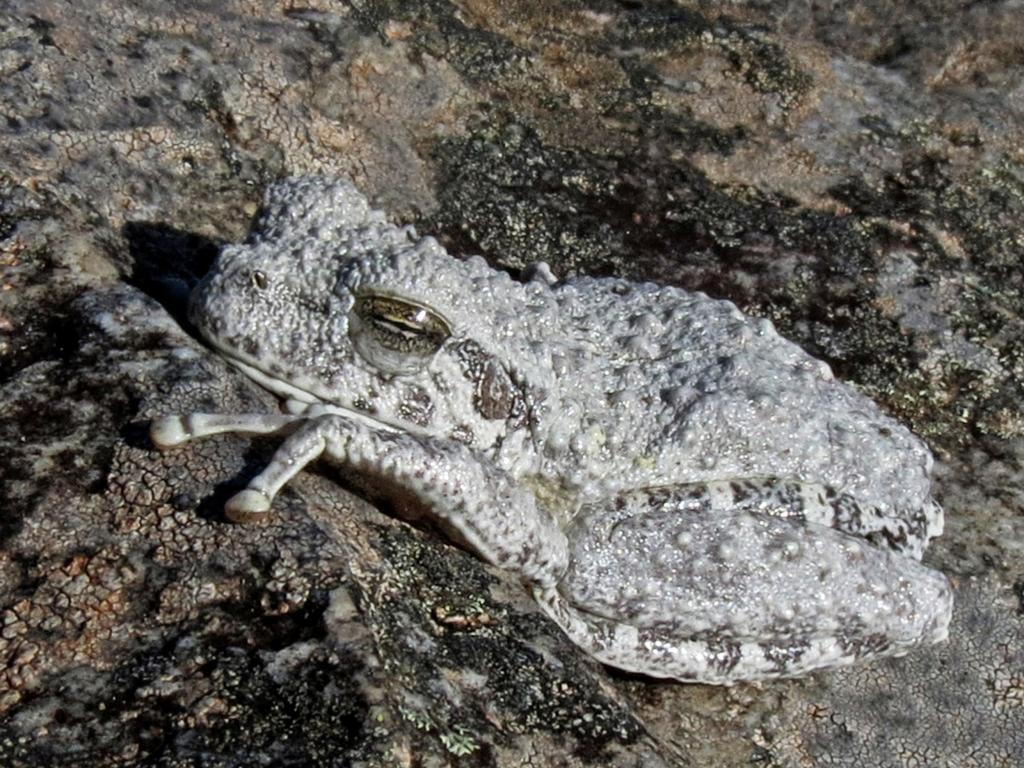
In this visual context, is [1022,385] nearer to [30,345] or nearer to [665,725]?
[665,725]

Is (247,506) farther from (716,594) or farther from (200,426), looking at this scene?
(716,594)

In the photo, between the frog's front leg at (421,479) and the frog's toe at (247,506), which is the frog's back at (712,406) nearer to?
the frog's front leg at (421,479)

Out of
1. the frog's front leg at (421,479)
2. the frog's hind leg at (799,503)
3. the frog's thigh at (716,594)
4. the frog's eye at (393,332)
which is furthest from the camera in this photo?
the frog's hind leg at (799,503)

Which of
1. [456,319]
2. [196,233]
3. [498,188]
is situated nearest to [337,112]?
[498,188]

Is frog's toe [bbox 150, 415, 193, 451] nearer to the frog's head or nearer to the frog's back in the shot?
the frog's head

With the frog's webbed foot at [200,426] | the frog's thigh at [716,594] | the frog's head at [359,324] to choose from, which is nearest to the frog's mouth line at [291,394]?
the frog's head at [359,324]

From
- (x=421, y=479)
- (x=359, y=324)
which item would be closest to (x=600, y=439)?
(x=421, y=479)
